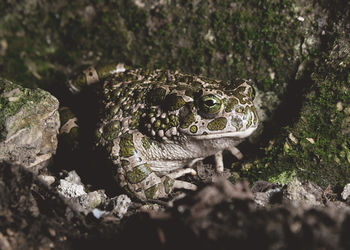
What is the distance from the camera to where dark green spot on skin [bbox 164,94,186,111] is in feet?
9.55

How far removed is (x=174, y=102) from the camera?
115 inches

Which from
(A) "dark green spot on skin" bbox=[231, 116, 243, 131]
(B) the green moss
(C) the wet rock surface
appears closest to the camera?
(C) the wet rock surface

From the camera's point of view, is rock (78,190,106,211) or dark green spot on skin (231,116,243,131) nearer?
rock (78,190,106,211)

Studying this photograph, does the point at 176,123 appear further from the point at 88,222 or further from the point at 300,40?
the point at 300,40

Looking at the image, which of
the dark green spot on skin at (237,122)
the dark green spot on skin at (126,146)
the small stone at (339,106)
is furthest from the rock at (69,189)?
the small stone at (339,106)

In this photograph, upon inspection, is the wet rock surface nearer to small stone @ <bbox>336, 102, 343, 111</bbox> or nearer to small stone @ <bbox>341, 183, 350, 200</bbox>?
small stone @ <bbox>341, 183, 350, 200</bbox>

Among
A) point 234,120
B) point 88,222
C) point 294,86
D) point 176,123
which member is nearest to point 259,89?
point 294,86

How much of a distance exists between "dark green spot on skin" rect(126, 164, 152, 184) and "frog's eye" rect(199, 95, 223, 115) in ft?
2.41

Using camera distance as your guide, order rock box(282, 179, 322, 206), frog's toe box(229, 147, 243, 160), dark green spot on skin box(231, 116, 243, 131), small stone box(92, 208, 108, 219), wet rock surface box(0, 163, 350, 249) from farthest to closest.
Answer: frog's toe box(229, 147, 243, 160), dark green spot on skin box(231, 116, 243, 131), rock box(282, 179, 322, 206), small stone box(92, 208, 108, 219), wet rock surface box(0, 163, 350, 249)

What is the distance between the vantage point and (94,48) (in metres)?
3.80

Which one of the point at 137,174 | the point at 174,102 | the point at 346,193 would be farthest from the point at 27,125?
the point at 346,193

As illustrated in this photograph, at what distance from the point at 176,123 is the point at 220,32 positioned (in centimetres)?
113

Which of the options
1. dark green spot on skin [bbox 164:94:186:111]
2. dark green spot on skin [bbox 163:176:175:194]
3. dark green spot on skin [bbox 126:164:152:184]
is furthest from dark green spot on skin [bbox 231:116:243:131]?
dark green spot on skin [bbox 126:164:152:184]

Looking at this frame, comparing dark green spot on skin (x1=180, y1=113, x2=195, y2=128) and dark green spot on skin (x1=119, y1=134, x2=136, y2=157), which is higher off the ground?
dark green spot on skin (x1=180, y1=113, x2=195, y2=128)
